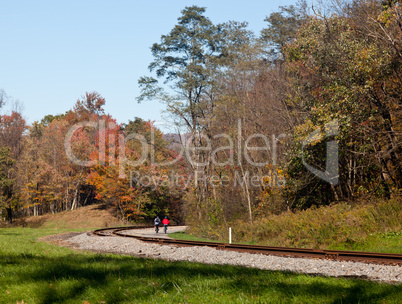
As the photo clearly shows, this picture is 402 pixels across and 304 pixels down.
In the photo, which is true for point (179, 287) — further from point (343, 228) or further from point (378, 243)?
point (343, 228)

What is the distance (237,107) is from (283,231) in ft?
48.4

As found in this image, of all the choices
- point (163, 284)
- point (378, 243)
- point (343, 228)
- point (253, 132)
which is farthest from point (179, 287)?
point (253, 132)

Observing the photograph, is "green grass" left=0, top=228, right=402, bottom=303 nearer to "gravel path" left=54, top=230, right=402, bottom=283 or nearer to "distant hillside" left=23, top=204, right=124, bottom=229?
"gravel path" left=54, top=230, right=402, bottom=283

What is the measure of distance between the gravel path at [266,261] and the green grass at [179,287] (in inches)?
97.8

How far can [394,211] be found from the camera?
18453mm

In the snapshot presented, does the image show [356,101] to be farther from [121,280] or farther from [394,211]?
[121,280]

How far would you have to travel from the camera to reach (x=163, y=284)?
7367mm

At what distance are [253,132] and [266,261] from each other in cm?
2120

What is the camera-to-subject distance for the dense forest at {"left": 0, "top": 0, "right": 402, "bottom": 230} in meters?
20.7

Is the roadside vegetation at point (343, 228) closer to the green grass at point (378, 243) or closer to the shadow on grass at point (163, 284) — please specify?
the green grass at point (378, 243)

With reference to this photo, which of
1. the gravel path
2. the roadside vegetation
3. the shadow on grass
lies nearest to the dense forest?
the roadside vegetation

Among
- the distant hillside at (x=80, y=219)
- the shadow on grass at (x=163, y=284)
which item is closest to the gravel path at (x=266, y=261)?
the shadow on grass at (x=163, y=284)

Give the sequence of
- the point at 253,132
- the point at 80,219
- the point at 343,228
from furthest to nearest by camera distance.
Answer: the point at 80,219 → the point at 253,132 → the point at 343,228

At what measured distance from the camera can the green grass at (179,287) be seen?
21.2 feet
